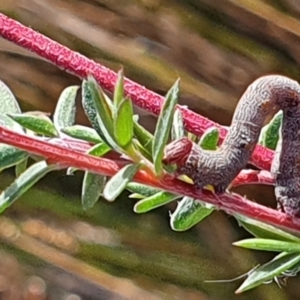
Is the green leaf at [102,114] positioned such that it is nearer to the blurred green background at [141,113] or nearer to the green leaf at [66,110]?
the green leaf at [66,110]

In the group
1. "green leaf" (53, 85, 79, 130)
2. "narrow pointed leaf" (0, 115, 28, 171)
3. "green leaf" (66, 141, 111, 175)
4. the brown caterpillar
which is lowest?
"green leaf" (53, 85, 79, 130)

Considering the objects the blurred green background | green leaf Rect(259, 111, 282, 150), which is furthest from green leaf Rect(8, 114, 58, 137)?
the blurred green background

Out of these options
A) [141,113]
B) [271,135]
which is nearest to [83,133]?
[271,135]

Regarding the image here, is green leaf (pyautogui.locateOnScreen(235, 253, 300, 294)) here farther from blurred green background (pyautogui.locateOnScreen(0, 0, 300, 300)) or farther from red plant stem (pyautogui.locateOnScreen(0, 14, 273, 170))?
blurred green background (pyautogui.locateOnScreen(0, 0, 300, 300))

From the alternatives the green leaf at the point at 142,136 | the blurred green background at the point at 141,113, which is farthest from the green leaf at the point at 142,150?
the blurred green background at the point at 141,113

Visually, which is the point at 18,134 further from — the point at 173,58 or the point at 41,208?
the point at 41,208

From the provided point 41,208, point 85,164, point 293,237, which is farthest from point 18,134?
point 41,208

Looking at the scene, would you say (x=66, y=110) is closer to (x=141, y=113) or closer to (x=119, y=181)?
(x=119, y=181)
